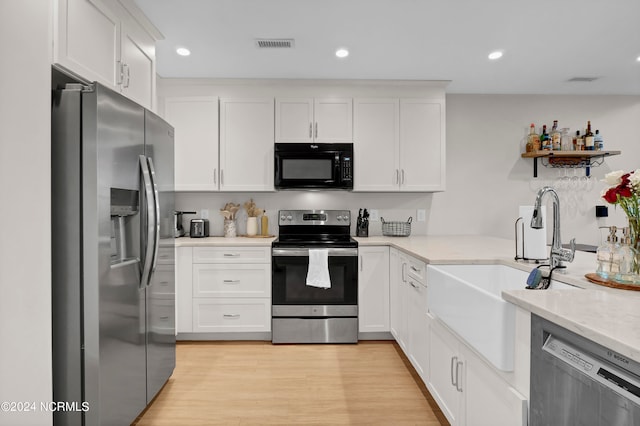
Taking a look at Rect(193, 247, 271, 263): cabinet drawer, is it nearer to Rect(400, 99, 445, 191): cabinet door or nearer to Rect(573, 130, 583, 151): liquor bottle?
Rect(400, 99, 445, 191): cabinet door

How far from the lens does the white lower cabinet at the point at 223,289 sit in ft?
10.4

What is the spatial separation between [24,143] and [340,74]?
8.50ft

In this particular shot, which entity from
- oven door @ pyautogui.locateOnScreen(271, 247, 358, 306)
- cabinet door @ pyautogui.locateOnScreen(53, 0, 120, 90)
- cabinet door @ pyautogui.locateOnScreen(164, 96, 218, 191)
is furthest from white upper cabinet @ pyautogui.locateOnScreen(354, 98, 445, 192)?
cabinet door @ pyautogui.locateOnScreen(53, 0, 120, 90)

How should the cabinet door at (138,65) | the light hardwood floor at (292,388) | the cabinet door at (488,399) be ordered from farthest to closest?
the cabinet door at (138,65), the light hardwood floor at (292,388), the cabinet door at (488,399)

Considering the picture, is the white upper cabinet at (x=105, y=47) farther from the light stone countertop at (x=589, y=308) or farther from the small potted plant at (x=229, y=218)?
the light stone countertop at (x=589, y=308)

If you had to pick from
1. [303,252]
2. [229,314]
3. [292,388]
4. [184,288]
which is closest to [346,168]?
[303,252]

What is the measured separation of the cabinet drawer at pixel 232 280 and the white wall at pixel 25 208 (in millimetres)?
1737

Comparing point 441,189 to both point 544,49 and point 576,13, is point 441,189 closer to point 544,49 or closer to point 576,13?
point 544,49

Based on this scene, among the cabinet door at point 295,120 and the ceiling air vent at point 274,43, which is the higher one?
the ceiling air vent at point 274,43

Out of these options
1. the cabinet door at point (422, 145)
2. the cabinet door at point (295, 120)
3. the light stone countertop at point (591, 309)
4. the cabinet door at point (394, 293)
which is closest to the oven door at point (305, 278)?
the cabinet door at point (394, 293)

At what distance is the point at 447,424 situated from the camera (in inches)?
79.0

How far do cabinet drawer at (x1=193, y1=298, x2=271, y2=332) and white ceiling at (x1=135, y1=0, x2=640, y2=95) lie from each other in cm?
206

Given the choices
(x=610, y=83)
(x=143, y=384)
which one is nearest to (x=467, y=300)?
(x=143, y=384)

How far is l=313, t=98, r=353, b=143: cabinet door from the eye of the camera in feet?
11.5
